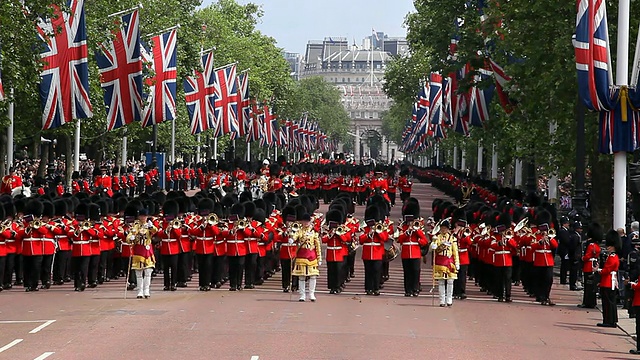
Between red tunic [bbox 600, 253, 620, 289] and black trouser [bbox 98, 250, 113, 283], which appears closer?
red tunic [bbox 600, 253, 620, 289]

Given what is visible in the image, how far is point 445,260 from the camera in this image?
21.4m

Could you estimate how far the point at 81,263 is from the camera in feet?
76.5

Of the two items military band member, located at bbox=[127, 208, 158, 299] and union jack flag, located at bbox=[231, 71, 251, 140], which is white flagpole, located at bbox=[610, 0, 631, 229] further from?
union jack flag, located at bbox=[231, 71, 251, 140]

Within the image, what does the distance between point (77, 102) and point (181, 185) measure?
30906mm

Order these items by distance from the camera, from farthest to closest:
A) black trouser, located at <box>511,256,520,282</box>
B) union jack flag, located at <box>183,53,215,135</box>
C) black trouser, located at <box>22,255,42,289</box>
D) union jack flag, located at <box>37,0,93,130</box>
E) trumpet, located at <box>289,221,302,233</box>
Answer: union jack flag, located at <box>183,53,215,135</box>
union jack flag, located at <box>37,0,93,130</box>
black trouser, located at <box>511,256,520,282</box>
black trouser, located at <box>22,255,42,289</box>
trumpet, located at <box>289,221,302,233</box>

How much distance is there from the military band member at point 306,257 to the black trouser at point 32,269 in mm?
4683

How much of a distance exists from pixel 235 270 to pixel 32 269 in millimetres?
3580

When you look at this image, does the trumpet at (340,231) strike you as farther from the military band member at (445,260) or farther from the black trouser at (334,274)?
the military band member at (445,260)

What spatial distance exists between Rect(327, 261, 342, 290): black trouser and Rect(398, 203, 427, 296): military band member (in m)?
1.17

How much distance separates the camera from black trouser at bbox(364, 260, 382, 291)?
76.3 feet

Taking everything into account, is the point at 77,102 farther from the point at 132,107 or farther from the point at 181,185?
the point at 181,185

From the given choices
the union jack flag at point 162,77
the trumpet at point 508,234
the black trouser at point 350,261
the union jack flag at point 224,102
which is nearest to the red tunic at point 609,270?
the trumpet at point 508,234

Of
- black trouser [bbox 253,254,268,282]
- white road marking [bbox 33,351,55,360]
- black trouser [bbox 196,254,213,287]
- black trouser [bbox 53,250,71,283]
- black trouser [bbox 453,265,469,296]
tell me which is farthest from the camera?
black trouser [bbox 253,254,268,282]

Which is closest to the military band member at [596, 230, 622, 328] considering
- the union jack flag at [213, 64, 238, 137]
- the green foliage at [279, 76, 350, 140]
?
the union jack flag at [213, 64, 238, 137]
